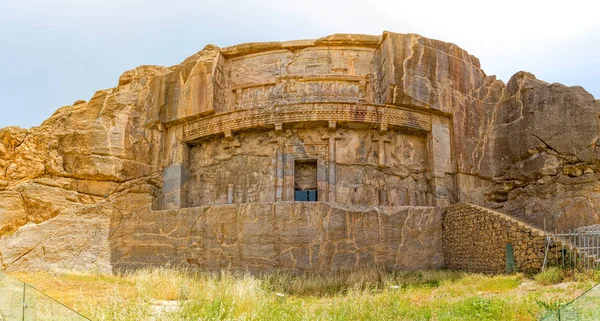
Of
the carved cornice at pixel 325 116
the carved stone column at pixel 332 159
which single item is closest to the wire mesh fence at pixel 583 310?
the carved stone column at pixel 332 159

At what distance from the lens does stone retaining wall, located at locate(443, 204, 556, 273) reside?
33.4 ft

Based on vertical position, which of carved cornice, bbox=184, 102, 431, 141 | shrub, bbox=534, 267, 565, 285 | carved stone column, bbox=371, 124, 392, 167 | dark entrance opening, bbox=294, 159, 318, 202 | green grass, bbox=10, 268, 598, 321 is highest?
carved cornice, bbox=184, 102, 431, 141

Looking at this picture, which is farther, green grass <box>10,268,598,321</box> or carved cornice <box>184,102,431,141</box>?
carved cornice <box>184,102,431,141</box>

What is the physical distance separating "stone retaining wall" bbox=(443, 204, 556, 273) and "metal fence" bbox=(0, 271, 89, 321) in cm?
842

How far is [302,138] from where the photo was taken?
1447cm

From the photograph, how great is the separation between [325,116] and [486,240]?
5147mm

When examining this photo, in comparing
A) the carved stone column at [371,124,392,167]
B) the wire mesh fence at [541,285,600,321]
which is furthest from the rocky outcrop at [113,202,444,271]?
the wire mesh fence at [541,285,600,321]

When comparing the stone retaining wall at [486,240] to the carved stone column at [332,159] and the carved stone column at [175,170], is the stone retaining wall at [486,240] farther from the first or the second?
the carved stone column at [175,170]

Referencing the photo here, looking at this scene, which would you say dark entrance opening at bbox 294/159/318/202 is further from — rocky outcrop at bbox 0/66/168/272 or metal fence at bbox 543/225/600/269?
metal fence at bbox 543/225/600/269

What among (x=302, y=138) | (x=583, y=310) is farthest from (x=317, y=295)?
(x=302, y=138)

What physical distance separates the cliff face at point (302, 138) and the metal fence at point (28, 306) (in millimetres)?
7243

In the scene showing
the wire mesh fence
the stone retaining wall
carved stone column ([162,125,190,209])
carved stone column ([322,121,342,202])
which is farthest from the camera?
carved stone column ([162,125,190,209])

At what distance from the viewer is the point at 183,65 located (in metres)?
15.8

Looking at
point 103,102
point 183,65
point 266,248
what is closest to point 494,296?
point 266,248
